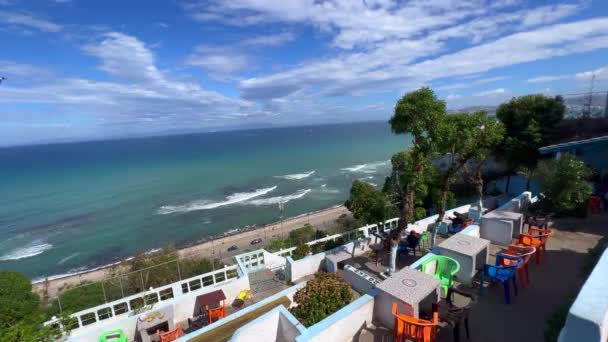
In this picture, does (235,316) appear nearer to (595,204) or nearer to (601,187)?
(595,204)

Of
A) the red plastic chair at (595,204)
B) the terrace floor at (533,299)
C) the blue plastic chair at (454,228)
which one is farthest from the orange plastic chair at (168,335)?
the red plastic chair at (595,204)

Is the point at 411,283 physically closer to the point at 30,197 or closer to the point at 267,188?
the point at 267,188

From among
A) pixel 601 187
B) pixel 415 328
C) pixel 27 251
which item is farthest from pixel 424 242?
pixel 27 251

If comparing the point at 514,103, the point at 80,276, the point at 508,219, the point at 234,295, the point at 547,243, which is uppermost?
the point at 514,103

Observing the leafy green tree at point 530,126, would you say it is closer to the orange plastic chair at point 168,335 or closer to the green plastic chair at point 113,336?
the orange plastic chair at point 168,335

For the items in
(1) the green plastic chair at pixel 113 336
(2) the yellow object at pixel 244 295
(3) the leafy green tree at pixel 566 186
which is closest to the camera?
(1) the green plastic chair at pixel 113 336

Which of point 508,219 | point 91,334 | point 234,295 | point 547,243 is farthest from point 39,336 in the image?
point 547,243

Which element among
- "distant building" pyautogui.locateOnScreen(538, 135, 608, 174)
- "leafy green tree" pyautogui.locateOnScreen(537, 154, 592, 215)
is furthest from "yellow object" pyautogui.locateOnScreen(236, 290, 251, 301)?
"distant building" pyautogui.locateOnScreen(538, 135, 608, 174)
